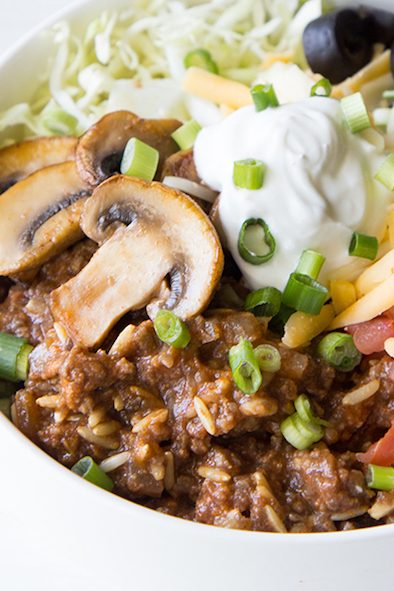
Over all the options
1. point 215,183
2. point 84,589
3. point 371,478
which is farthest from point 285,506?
point 215,183

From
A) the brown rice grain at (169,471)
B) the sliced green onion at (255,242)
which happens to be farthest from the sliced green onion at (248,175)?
the brown rice grain at (169,471)

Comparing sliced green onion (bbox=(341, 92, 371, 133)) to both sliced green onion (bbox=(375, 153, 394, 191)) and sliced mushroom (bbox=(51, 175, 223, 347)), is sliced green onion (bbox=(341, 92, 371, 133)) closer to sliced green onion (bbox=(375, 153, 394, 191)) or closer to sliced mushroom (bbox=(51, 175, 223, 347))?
sliced green onion (bbox=(375, 153, 394, 191))

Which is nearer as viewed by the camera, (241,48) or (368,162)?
(368,162)

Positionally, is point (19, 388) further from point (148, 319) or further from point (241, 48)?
point (241, 48)

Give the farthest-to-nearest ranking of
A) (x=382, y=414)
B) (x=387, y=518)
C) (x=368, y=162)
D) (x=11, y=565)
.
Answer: (x=368, y=162) → (x=11, y=565) → (x=382, y=414) → (x=387, y=518)

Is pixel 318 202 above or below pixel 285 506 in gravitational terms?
above

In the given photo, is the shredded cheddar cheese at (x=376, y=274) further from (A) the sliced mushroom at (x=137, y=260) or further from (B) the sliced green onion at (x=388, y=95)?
(B) the sliced green onion at (x=388, y=95)
